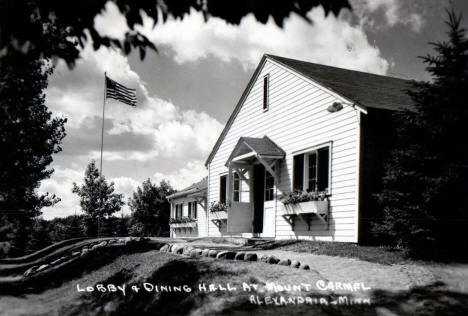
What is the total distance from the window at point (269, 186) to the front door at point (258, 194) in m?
0.58

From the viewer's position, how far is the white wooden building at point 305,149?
12672mm

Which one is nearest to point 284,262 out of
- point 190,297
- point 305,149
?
point 190,297

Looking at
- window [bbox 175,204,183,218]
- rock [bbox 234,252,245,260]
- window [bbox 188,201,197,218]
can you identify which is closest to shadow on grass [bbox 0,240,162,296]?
rock [bbox 234,252,245,260]

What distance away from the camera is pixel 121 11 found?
5172 millimetres

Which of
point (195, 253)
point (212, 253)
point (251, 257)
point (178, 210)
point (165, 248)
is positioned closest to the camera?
point (251, 257)

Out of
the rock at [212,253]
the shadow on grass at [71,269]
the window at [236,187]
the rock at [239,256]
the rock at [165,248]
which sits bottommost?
the shadow on grass at [71,269]

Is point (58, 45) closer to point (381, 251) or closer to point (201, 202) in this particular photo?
point (381, 251)

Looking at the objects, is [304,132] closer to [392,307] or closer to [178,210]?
[392,307]

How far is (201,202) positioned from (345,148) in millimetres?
14052

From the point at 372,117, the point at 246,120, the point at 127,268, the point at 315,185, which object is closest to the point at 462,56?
the point at 372,117

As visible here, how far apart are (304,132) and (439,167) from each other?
5662 millimetres

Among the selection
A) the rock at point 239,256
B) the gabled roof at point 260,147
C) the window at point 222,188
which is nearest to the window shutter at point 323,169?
the gabled roof at point 260,147

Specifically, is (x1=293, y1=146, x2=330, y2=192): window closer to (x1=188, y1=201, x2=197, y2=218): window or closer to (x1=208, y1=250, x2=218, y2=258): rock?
(x1=208, y1=250, x2=218, y2=258): rock

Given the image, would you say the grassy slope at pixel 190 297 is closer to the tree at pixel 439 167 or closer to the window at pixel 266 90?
the tree at pixel 439 167
